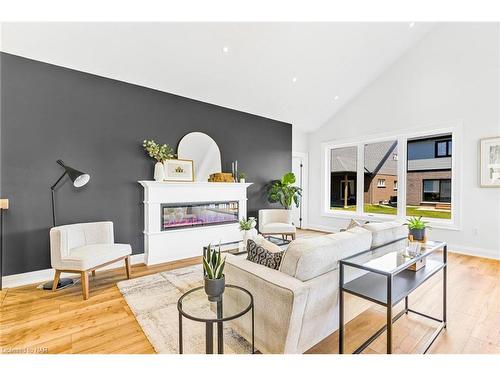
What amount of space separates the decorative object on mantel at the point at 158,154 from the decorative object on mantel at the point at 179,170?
85 millimetres

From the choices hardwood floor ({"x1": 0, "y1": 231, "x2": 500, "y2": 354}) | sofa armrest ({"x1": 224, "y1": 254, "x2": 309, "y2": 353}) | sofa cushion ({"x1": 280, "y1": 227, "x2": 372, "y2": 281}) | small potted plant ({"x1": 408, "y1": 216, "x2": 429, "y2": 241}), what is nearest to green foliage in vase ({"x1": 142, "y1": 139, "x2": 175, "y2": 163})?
hardwood floor ({"x1": 0, "y1": 231, "x2": 500, "y2": 354})

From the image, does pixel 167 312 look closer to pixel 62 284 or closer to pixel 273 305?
pixel 273 305

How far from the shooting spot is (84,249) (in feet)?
9.37

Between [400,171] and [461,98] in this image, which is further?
[400,171]

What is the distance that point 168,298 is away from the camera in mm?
2570

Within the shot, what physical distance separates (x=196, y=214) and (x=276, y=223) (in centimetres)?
162

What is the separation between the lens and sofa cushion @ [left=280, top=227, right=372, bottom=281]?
5.10 ft

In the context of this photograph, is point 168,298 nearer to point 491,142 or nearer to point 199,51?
point 199,51

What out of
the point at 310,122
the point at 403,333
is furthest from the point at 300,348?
the point at 310,122

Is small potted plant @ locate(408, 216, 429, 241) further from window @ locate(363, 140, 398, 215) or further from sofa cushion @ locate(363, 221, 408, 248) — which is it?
window @ locate(363, 140, 398, 215)

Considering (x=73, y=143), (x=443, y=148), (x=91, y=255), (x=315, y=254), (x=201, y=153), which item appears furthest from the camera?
(x=443, y=148)

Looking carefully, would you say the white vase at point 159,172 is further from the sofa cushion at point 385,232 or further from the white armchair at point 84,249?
the sofa cushion at point 385,232

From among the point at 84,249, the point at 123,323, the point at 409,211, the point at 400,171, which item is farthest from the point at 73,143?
the point at 409,211

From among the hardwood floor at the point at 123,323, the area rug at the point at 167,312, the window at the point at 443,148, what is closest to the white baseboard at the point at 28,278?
the hardwood floor at the point at 123,323
